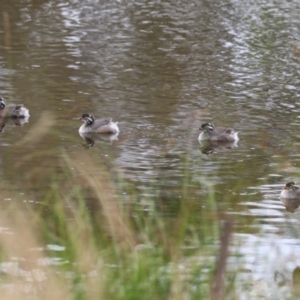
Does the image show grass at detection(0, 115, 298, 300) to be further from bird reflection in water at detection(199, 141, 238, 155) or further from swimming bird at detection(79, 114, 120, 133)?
swimming bird at detection(79, 114, 120, 133)

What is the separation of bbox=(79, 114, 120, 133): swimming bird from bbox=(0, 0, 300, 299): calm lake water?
140mm

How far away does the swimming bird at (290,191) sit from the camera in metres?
9.67

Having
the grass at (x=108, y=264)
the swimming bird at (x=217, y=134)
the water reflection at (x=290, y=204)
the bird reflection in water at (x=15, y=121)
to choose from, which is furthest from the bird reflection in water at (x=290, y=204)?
the bird reflection in water at (x=15, y=121)

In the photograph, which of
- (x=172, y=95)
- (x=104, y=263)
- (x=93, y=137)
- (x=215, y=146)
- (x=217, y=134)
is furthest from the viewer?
(x=172, y=95)

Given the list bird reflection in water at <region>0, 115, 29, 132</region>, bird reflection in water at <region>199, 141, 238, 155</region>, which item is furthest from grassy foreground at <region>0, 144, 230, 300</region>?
bird reflection in water at <region>0, 115, 29, 132</region>

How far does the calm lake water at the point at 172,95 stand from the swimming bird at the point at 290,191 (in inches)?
3.9

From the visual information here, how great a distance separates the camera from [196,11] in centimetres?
2292

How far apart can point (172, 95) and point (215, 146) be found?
2.85 meters

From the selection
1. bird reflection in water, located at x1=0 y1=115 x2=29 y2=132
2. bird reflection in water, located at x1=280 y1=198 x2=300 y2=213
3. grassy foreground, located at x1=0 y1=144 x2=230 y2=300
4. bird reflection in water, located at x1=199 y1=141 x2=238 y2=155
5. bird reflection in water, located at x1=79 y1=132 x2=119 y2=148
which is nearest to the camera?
grassy foreground, located at x1=0 y1=144 x2=230 y2=300

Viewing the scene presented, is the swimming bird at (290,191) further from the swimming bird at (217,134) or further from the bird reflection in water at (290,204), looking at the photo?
the swimming bird at (217,134)


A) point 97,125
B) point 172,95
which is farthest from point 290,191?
point 172,95

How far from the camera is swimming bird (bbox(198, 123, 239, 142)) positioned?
1205 centimetres

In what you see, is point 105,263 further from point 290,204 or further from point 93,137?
point 93,137

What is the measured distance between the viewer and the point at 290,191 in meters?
9.72
